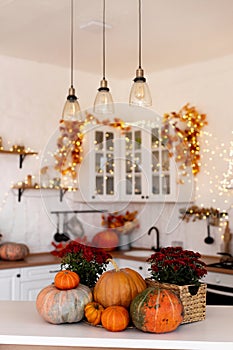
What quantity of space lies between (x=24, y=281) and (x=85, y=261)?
213cm

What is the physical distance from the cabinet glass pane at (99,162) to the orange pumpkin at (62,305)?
123 inches

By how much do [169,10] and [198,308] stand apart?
2.15 metres

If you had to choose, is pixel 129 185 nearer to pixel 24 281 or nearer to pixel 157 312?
pixel 24 281

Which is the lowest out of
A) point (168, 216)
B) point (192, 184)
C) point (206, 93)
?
point (168, 216)

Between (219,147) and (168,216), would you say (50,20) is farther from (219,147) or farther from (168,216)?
(168,216)

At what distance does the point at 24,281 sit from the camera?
4422mm

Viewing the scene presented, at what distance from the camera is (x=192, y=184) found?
5.04 m

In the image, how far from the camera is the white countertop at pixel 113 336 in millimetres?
2016

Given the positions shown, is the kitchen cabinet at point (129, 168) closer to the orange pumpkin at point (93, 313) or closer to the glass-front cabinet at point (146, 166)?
the glass-front cabinet at point (146, 166)

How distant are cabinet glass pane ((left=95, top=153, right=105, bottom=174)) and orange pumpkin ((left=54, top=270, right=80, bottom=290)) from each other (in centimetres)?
306

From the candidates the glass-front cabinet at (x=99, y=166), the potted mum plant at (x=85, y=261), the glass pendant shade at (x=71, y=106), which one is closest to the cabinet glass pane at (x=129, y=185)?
the glass-front cabinet at (x=99, y=166)

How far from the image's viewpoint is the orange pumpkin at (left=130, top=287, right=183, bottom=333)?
2086mm

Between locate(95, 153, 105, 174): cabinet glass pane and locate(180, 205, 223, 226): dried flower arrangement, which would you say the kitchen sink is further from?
locate(95, 153, 105, 174): cabinet glass pane

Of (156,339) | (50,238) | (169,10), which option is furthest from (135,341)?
(50,238)
